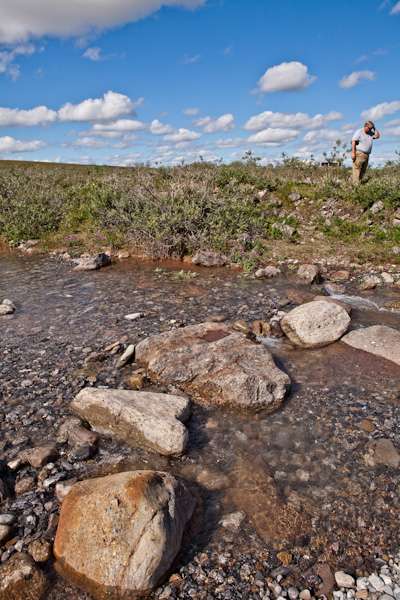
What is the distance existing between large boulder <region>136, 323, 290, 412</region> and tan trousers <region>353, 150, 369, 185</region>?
11698 mm

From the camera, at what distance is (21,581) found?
3.05 m

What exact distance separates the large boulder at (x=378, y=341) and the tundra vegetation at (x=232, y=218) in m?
5.27

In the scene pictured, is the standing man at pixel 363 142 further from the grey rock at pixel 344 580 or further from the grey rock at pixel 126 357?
the grey rock at pixel 344 580

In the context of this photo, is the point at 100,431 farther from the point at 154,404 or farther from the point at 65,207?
the point at 65,207

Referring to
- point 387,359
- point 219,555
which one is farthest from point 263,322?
point 219,555

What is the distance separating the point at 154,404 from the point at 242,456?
49.4 inches

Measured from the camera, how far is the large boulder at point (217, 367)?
5363 mm

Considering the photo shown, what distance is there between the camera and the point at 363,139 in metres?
14.5

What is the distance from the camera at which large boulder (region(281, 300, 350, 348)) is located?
709cm

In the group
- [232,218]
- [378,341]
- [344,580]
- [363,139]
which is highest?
[363,139]

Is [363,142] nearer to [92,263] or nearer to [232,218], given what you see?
[232,218]

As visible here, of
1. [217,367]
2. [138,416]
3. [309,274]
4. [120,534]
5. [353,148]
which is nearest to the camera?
[120,534]

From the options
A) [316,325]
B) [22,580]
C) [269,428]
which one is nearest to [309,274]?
[316,325]

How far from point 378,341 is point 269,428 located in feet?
10.2
